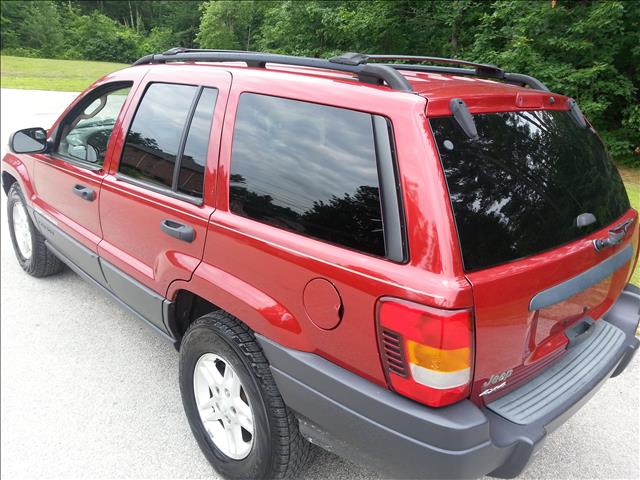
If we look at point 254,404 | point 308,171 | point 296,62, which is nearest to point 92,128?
point 296,62

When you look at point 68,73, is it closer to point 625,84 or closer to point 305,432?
point 625,84

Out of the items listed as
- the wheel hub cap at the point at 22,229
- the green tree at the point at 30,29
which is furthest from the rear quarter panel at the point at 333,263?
the green tree at the point at 30,29

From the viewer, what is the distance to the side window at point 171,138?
230 cm

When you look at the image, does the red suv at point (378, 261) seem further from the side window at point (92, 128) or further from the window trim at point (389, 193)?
the side window at point (92, 128)

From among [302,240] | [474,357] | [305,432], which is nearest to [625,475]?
[474,357]

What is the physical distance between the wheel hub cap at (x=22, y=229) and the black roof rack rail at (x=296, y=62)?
6.89 ft

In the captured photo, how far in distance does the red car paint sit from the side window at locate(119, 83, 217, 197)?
7 cm

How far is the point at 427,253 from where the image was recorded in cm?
152

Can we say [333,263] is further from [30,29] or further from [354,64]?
[30,29]

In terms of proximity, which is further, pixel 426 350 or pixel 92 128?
pixel 92 128

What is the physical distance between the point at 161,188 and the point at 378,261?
140cm

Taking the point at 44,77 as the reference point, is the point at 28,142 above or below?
above

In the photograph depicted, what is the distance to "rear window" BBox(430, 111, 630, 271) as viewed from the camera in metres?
1.59

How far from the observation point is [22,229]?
4344 millimetres
